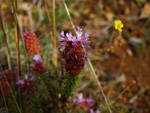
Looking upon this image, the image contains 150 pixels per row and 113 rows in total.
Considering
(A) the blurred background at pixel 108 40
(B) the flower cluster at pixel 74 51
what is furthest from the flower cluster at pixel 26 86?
(A) the blurred background at pixel 108 40

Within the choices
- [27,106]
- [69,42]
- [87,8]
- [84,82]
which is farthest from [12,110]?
[87,8]

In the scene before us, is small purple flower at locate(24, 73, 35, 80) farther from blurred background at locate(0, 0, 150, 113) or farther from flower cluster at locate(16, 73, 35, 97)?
blurred background at locate(0, 0, 150, 113)

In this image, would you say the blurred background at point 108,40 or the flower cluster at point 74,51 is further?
the blurred background at point 108,40

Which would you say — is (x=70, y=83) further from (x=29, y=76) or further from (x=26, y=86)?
(x=29, y=76)

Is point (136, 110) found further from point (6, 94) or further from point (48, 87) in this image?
point (6, 94)

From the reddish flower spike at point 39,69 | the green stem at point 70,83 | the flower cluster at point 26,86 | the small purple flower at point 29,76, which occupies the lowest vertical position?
the green stem at point 70,83

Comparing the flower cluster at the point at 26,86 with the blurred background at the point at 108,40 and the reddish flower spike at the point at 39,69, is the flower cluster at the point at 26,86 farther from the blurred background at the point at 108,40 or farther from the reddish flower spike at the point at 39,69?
the blurred background at the point at 108,40

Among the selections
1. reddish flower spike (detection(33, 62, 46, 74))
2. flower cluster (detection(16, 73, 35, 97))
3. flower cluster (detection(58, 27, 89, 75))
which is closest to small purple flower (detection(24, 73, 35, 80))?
flower cluster (detection(16, 73, 35, 97))
